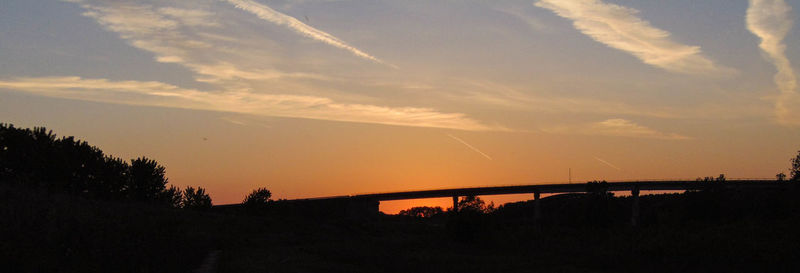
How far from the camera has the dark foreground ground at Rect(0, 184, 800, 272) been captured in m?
24.5

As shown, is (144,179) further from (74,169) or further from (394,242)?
(394,242)

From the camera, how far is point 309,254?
1852 inches

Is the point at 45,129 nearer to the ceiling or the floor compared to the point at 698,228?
nearer to the ceiling

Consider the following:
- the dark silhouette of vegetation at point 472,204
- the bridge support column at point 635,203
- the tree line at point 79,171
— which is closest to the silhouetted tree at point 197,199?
the tree line at point 79,171

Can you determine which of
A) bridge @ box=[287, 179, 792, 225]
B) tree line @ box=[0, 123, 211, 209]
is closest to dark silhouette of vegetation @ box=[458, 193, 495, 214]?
bridge @ box=[287, 179, 792, 225]

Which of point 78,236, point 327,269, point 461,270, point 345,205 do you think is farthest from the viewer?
point 345,205

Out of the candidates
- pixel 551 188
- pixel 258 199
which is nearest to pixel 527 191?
pixel 551 188

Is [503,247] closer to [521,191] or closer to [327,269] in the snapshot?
[327,269]

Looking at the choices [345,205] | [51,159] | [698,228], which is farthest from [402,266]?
[345,205]

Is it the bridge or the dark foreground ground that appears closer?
the dark foreground ground

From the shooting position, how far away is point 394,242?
74812 millimetres

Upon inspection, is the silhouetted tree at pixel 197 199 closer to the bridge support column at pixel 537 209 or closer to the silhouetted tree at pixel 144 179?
the silhouetted tree at pixel 144 179

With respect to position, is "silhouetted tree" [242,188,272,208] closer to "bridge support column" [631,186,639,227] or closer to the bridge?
the bridge

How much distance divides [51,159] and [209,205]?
26.9 m
